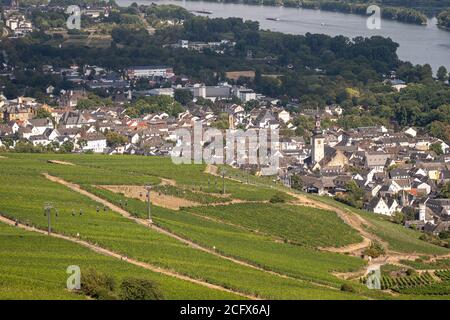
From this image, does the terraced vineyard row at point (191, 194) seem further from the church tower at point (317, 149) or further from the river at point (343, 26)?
the river at point (343, 26)

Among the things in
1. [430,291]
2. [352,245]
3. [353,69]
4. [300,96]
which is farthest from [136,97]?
[430,291]

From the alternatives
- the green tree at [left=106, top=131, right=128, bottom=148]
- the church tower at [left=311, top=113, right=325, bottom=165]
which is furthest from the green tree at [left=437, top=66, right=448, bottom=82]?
the green tree at [left=106, top=131, right=128, bottom=148]

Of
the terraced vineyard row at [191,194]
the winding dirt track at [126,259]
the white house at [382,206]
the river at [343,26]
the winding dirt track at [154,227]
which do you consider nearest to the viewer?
the winding dirt track at [126,259]

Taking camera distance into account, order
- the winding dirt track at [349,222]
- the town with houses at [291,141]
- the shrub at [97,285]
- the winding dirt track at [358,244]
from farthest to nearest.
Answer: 1. the town with houses at [291,141]
2. the winding dirt track at [349,222]
3. the winding dirt track at [358,244]
4. the shrub at [97,285]

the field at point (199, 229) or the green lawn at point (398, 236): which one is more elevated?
the field at point (199, 229)

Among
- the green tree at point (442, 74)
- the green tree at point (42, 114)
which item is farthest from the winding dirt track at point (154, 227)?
the green tree at point (442, 74)

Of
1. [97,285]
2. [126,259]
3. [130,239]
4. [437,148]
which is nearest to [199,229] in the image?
[130,239]

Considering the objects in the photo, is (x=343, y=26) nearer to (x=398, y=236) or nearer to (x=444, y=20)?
(x=444, y=20)
